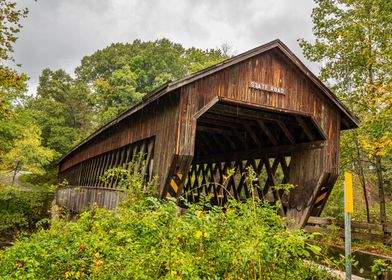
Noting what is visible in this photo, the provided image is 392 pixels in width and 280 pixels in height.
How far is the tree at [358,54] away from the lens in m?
10.6

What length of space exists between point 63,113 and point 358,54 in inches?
1147

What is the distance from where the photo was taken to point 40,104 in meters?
34.9

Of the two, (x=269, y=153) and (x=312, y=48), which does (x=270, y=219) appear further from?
(x=312, y=48)

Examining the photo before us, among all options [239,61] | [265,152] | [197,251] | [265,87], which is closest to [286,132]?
[265,152]

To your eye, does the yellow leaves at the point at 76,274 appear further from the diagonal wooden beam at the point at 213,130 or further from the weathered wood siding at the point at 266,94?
the diagonal wooden beam at the point at 213,130

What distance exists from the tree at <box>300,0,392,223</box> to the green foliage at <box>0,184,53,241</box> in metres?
17.9

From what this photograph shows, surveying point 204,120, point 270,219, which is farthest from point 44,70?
point 270,219

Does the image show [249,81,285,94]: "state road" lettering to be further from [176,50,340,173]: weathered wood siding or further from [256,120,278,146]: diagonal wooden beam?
[256,120,278,146]: diagonal wooden beam

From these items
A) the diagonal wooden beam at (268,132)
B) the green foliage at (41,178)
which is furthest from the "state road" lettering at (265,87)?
the green foliage at (41,178)

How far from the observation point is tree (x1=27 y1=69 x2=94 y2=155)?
30.8 meters

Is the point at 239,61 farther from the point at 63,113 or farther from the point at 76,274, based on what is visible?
the point at 63,113

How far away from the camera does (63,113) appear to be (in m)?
33.8

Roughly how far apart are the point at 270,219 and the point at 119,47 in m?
43.4

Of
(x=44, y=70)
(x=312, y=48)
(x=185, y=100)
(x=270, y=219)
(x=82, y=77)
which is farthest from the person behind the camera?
(x=44, y=70)
